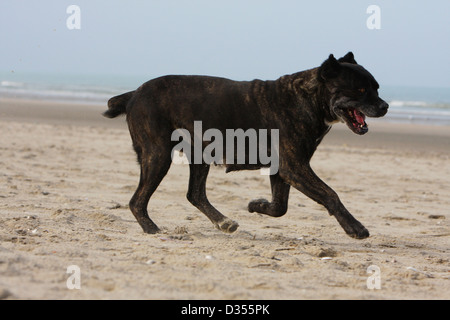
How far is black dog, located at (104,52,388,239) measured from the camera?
17.8 ft

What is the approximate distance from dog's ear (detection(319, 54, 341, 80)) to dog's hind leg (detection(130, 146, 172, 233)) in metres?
1.52

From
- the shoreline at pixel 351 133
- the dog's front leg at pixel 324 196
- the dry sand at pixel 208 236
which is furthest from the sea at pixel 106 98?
the dog's front leg at pixel 324 196

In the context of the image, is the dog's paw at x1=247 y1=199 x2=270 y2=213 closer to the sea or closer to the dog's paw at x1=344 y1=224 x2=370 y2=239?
the dog's paw at x1=344 y1=224 x2=370 y2=239

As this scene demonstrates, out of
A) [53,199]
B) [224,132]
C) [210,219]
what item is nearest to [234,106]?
[224,132]

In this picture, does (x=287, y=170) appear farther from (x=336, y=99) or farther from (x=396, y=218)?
Result: (x=396, y=218)

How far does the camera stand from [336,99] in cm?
545

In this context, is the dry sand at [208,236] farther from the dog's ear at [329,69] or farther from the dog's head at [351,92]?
the dog's ear at [329,69]

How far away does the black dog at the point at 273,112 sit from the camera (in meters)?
5.43

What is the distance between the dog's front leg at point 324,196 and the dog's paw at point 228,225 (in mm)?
719

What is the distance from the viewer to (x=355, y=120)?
554 centimetres

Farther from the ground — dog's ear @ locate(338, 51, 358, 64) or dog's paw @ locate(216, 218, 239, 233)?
dog's ear @ locate(338, 51, 358, 64)

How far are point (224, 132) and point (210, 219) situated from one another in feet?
3.23

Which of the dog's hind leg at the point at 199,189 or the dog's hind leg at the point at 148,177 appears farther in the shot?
the dog's hind leg at the point at 199,189

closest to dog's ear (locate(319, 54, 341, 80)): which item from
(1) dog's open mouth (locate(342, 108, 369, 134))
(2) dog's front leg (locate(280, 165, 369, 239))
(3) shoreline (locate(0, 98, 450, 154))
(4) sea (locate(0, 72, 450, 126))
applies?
(1) dog's open mouth (locate(342, 108, 369, 134))
